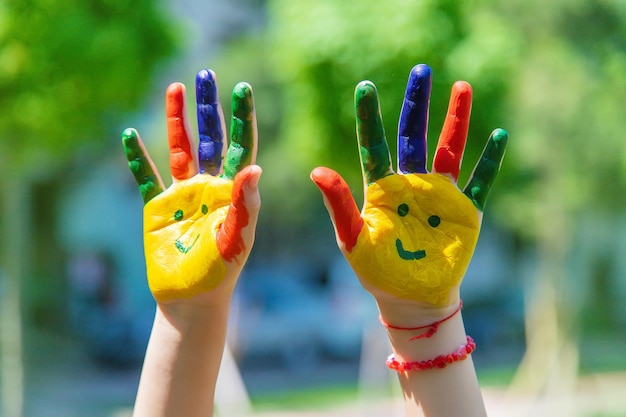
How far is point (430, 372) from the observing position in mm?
1520

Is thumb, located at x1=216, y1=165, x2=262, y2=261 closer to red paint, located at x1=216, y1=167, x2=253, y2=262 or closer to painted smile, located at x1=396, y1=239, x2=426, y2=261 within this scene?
red paint, located at x1=216, y1=167, x2=253, y2=262

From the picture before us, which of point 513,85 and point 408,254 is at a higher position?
point 513,85

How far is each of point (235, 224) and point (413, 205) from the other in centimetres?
31

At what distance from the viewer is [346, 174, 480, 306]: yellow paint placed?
59.1 inches

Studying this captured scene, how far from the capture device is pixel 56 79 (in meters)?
3.85

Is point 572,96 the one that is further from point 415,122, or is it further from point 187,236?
point 187,236

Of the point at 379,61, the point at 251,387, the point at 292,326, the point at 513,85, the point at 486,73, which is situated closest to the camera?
the point at 379,61

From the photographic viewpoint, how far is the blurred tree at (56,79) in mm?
3727

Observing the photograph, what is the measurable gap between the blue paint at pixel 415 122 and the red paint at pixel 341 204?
0.51 ft

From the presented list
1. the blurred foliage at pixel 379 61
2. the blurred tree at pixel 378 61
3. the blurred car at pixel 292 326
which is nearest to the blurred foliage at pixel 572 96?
the blurred tree at pixel 378 61

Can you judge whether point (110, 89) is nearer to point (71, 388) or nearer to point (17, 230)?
point (17, 230)

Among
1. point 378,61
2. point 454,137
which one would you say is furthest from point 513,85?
point 454,137

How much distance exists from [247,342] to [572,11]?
5106mm

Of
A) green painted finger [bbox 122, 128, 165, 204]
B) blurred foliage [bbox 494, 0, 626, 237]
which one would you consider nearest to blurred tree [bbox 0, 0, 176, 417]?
blurred foliage [bbox 494, 0, 626, 237]
